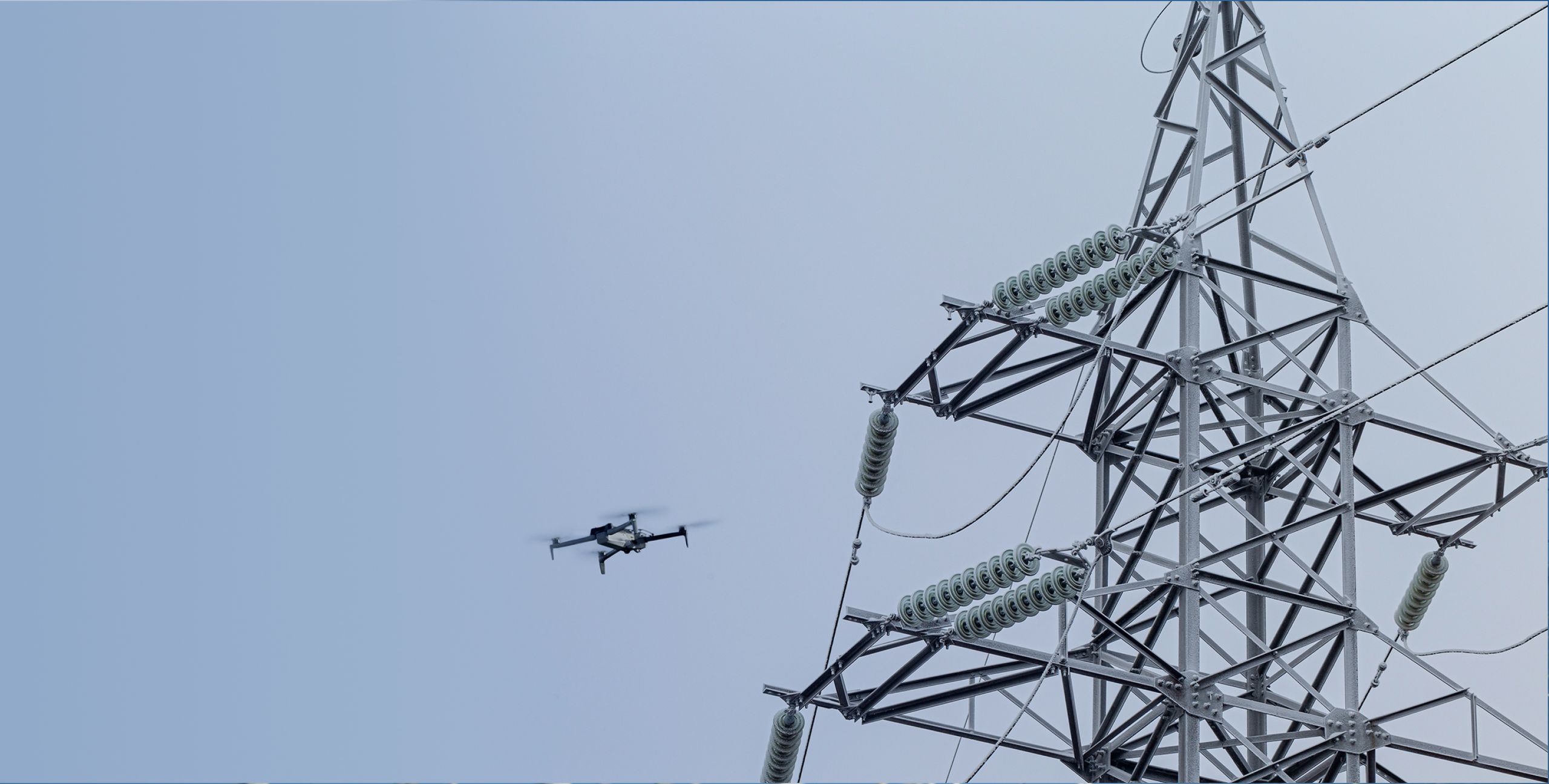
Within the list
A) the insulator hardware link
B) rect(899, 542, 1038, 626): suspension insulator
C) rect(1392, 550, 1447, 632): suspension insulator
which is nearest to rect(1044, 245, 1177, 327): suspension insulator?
the insulator hardware link

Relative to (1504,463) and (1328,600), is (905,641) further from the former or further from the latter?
(1504,463)

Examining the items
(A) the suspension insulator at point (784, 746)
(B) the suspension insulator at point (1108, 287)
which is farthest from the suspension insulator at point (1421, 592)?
(A) the suspension insulator at point (784, 746)

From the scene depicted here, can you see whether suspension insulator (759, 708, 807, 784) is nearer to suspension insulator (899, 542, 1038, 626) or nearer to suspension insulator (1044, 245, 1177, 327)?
A: suspension insulator (899, 542, 1038, 626)

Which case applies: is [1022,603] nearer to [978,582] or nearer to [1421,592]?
[978,582]

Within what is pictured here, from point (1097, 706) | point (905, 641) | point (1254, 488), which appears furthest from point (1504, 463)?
point (905, 641)

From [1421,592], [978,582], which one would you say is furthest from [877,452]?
[1421,592]
